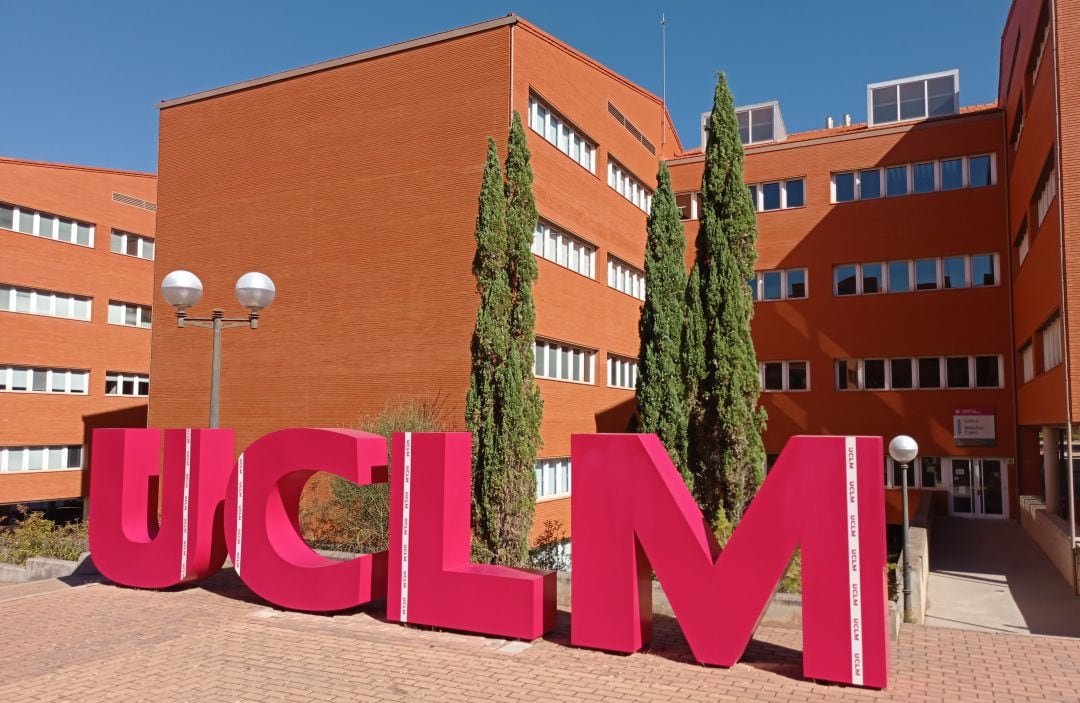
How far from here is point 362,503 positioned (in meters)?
16.2

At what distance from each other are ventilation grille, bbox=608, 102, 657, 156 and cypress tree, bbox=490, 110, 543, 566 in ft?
35.0

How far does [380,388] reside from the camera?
20250 mm

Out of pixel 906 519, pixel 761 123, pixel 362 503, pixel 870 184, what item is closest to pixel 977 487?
pixel 870 184

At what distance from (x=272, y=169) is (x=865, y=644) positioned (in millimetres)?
19384

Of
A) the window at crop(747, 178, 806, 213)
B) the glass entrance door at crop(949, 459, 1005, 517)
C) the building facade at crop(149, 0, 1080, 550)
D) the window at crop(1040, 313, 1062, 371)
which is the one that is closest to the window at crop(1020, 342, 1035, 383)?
the building facade at crop(149, 0, 1080, 550)

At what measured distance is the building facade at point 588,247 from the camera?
788 inches

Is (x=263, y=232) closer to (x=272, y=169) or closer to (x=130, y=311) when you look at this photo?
(x=272, y=169)

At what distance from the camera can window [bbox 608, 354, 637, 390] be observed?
25.6 m

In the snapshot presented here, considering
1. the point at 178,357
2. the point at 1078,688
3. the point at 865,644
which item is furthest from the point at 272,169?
the point at 1078,688

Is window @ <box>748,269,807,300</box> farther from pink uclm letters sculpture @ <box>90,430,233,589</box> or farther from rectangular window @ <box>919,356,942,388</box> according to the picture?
pink uclm letters sculpture @ <box>90,430,233,589</box>

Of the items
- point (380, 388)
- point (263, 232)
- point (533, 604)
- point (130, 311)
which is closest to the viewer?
point (533, 604)

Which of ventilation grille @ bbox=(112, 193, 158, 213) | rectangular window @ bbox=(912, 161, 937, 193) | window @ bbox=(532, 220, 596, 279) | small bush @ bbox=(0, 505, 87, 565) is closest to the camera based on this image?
small bush @ bbox=(0, 505, 87, 565)

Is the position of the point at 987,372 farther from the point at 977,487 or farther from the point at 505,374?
the point at 505,374

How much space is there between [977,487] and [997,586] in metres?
11.3
